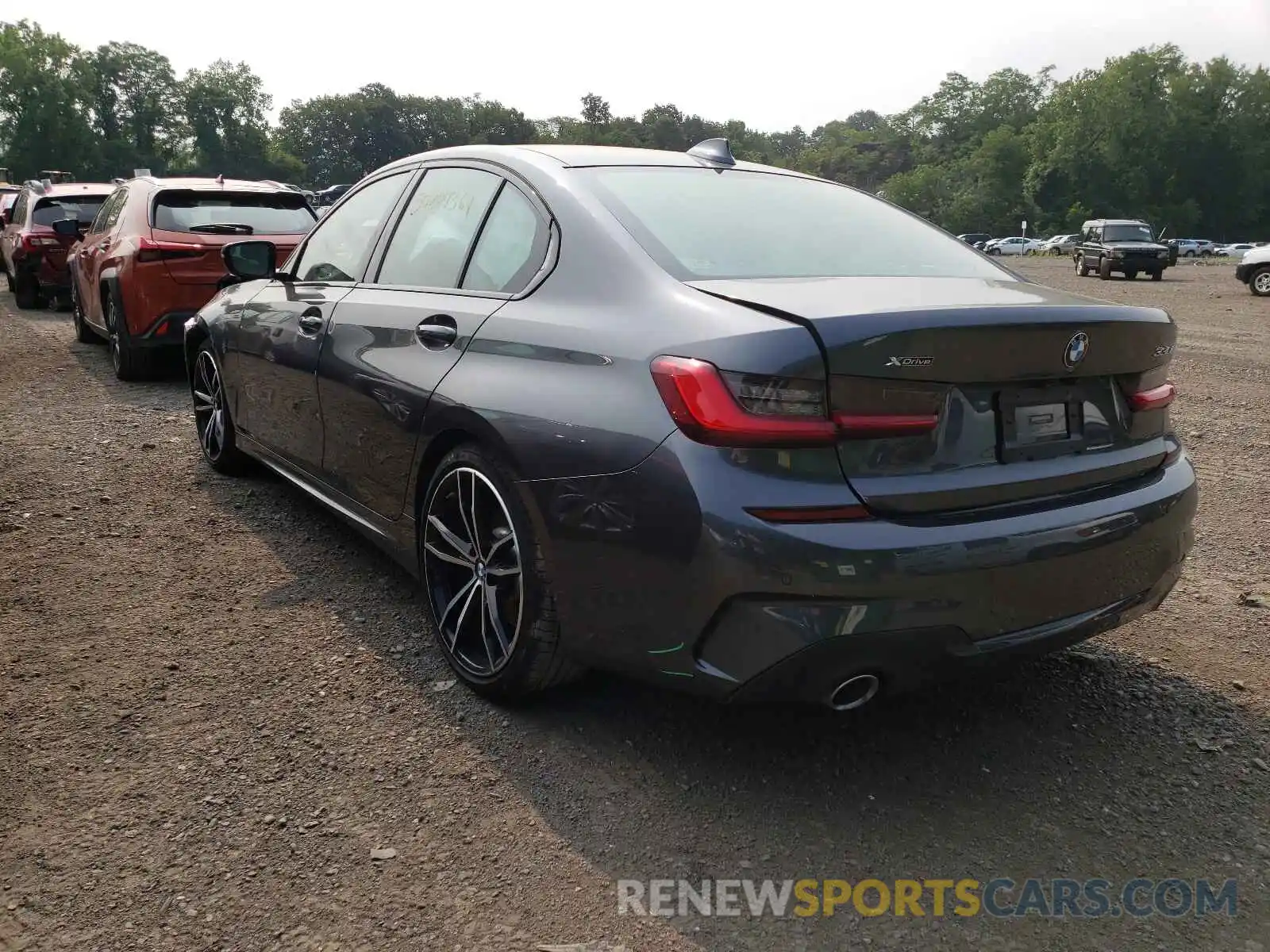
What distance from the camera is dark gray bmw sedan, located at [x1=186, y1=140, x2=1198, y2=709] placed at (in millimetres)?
2082

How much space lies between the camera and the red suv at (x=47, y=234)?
13.4m

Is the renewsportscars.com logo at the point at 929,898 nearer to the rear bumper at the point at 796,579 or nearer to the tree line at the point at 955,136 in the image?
the rear bumper at the point at 796,579

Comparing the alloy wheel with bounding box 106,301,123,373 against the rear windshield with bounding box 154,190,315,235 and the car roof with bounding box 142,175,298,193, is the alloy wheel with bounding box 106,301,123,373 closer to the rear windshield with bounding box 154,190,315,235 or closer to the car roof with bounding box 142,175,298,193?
the rear windshield with bounding box 154,190,315,235

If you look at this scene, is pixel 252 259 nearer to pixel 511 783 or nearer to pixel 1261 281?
pixel 511 783

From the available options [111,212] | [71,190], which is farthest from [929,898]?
[71,190]

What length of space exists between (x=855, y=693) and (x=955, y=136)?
134m

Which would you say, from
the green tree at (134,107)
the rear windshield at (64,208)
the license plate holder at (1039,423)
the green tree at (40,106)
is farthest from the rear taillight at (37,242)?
the green tree at (134,107)

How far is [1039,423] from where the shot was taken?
7.70 feet

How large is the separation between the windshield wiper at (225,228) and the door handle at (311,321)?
171 inches

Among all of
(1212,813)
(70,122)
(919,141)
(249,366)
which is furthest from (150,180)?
(919,141)

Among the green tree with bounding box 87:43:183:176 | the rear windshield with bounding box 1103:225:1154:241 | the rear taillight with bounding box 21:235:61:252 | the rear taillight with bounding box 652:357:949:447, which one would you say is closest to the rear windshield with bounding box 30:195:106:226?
the rear taillight with bounding box 21:235:61:252

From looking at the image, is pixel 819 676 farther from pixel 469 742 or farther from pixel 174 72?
pixel 174 72

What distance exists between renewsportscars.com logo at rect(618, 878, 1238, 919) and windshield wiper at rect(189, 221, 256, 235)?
22.5 feet

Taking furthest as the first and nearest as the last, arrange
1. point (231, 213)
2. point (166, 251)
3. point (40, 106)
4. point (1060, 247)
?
point (40, 106) < point (1060, 247) < point (231, 213) < point (166, 251)
